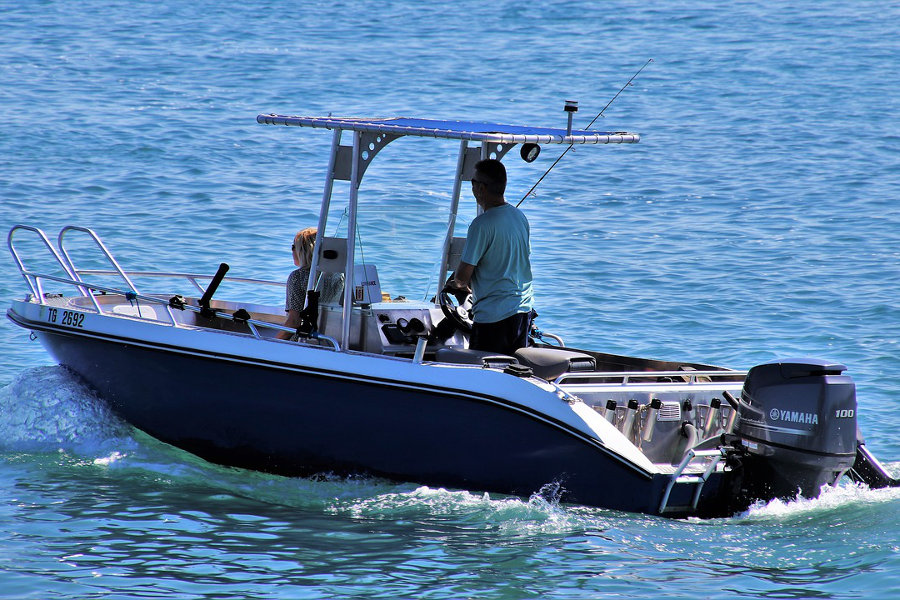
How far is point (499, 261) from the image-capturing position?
628 centimetres

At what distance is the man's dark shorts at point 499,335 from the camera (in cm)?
640

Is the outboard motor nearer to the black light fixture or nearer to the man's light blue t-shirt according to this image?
the man's light blue t-shirt

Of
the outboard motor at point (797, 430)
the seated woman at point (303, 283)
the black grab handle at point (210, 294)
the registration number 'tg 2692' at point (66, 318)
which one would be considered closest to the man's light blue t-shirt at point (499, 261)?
the seated woman at point (303, 283)

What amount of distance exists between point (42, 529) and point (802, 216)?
39.1ft

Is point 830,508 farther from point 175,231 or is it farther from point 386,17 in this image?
point 386,17

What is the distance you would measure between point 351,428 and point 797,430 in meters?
2.36

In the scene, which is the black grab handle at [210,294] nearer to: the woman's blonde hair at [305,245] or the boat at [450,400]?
the boat at [450,400]

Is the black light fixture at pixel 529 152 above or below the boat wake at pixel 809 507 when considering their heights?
above

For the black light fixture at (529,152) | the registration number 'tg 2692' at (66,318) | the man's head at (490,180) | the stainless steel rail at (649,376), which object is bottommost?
the stainless steel rail at (649,376)

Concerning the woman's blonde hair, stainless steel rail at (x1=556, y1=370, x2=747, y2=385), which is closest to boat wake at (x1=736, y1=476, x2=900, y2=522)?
stainless steel rail at (x1=556, y1=370, x2=747, y2=385)

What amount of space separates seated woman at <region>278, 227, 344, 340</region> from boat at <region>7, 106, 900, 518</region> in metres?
0.07

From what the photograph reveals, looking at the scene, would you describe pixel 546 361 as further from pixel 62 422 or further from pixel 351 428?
pixel 62 422

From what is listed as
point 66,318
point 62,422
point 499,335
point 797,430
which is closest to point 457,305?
point 499,335

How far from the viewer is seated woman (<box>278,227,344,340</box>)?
6.76 meters
